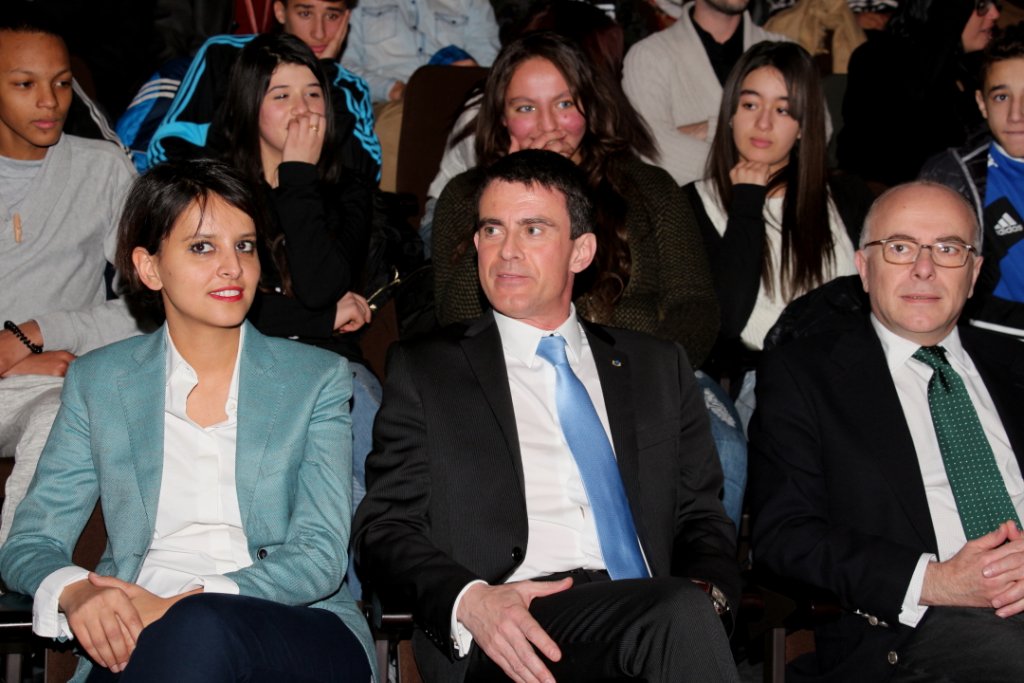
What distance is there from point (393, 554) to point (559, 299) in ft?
2.32

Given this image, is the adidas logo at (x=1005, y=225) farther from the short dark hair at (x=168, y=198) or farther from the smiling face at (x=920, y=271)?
the short dark hair at (x=168, y=198)

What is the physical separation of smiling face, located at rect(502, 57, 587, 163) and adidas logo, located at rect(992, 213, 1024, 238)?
128 centimetres

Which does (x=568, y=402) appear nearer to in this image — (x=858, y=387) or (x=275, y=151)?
(x=858, y=387)

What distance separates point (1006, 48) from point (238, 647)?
2.88m

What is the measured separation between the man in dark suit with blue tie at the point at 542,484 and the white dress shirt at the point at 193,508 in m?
0.27

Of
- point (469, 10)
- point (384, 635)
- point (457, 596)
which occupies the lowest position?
point (384, 635)

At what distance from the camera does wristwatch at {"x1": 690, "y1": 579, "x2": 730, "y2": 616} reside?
2346mm

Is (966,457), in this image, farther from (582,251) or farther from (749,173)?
(749,173)

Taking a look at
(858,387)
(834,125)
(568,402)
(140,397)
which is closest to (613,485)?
(568,402)

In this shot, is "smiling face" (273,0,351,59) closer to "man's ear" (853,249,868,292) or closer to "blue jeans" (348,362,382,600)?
"blue jeans" (348,362,382,600)

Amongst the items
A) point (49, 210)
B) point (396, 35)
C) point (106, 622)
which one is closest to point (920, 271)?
point (106, 622)

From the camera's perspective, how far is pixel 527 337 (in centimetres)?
270

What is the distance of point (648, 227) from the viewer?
3.37 m

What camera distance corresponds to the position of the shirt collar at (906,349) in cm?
289
